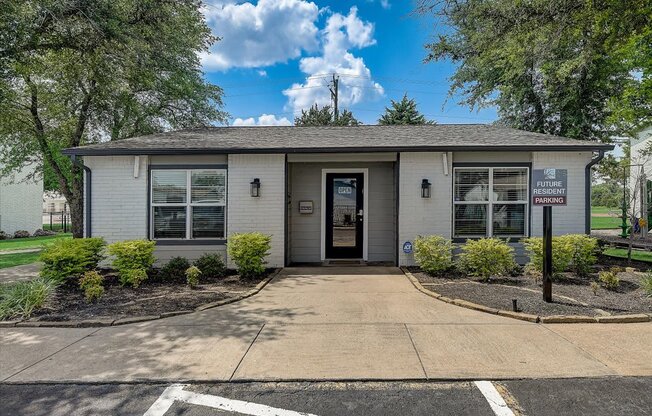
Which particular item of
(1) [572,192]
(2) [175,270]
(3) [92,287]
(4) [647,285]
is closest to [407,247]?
(1) [572,192]

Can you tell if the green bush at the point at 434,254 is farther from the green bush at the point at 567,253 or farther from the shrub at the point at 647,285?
the shrub at the point at 647,285

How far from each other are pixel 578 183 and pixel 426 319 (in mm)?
5905

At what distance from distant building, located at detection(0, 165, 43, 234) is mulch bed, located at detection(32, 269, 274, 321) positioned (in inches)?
755

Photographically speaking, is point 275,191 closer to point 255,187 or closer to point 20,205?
point 255,187

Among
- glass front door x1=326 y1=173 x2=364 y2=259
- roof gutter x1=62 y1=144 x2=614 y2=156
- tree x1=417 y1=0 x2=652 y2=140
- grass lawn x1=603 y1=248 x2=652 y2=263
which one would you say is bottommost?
grass lawn x1=603 y1=248 x2=652 y2=263

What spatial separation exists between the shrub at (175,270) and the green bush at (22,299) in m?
2.10

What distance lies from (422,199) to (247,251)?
4.10m

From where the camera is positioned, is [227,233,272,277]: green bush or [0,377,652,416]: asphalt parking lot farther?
[227,233,272,277]: green bush

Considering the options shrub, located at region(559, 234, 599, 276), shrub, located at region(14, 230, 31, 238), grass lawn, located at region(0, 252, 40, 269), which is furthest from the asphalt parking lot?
shrub, located at region(14, 230, 31, 238)

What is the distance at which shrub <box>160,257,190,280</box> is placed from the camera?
739 centimetres

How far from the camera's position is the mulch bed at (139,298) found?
507cm

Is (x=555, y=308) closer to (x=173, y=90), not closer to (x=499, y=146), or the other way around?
(x=499, y=146)

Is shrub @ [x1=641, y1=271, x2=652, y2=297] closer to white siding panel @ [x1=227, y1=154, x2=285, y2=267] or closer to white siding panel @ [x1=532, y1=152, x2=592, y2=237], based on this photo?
white siding panel @ [x1=532, y1=152, x2=592, y2=237]

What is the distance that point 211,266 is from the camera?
756 cm
